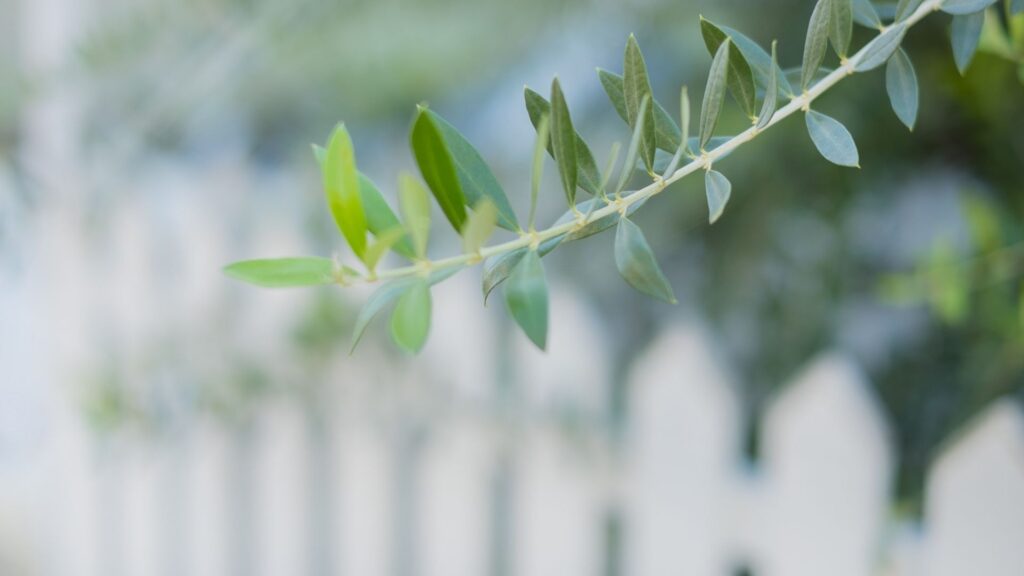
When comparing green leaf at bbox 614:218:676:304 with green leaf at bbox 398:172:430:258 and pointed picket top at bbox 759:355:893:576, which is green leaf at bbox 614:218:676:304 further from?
pointed picket top at bbox 759:355:893:576

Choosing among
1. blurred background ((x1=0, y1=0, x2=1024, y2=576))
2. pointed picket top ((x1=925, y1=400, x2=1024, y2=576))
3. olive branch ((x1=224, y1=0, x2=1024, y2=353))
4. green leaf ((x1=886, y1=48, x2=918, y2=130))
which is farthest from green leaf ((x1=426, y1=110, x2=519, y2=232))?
pointed picket top ((x1=925, y1=400, x2=1024, y2=576))

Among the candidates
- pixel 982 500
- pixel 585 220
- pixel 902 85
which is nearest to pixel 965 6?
pixel 902 85

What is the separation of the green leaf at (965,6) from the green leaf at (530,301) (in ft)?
0.46

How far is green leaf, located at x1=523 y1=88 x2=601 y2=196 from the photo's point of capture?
21 cm

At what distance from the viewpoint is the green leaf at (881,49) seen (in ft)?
0.70

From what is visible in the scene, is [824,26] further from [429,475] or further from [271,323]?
[271,323]

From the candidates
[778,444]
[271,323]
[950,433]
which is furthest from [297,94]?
[950,433]

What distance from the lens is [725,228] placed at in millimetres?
1029

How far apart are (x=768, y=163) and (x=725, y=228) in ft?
0.47

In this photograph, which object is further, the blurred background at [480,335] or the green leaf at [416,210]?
the blurred background at [480,335]

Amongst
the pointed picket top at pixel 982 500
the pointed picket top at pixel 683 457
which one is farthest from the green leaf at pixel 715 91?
the pointed picket top at pixel 683 457

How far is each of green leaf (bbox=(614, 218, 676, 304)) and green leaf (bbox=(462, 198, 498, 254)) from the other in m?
0.03

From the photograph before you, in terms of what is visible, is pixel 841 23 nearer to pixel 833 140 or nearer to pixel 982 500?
pixel 833 140

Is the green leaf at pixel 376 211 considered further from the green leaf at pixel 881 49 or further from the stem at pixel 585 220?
the green leaf at pixel 881 49
